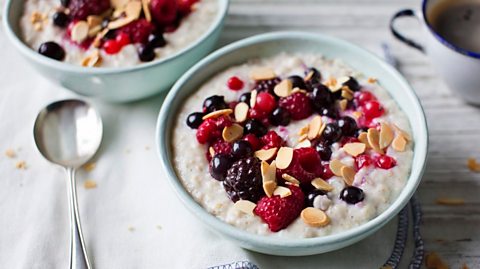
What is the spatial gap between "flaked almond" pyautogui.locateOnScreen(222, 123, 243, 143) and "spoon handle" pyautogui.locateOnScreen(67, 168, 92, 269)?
492 mm

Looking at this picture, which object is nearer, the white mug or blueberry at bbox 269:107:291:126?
blueberry at bbox 269:107:291:126

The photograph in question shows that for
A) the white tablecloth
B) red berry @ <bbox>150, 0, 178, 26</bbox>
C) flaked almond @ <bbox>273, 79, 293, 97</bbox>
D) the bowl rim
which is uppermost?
red berry @ <bbox>150, 0, 178, 26</bbox>

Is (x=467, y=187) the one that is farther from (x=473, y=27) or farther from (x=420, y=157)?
(x=473, y=27)

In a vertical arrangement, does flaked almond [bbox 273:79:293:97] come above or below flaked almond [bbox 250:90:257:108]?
above

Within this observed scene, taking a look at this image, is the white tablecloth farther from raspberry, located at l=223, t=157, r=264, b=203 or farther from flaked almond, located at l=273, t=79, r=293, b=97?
flaked almond, located at l=273, t=79, r=293, b=97

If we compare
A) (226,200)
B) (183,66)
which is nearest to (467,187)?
(226,200)

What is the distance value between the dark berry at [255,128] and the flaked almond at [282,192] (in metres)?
0.22

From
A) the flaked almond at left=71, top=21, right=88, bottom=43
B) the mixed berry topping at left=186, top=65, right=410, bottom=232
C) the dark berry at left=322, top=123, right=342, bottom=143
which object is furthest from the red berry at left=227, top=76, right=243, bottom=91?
the flaked almond at left=71, top=21, right=88, bottom=43

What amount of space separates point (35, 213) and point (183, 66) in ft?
2.17

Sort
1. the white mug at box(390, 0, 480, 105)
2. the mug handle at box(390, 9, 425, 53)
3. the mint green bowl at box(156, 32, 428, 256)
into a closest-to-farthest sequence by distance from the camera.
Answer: the mint green bowl at box(156, 32, 428, 256), the white mug at box(390, 0, 480, 105), the mug handle at box(390, 9, 425, 53)

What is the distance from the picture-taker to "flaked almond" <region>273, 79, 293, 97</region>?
183 centimetres

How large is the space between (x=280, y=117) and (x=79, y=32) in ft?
2.57

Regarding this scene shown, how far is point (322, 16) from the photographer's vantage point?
2438 mm

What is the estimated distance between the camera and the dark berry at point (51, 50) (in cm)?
200
